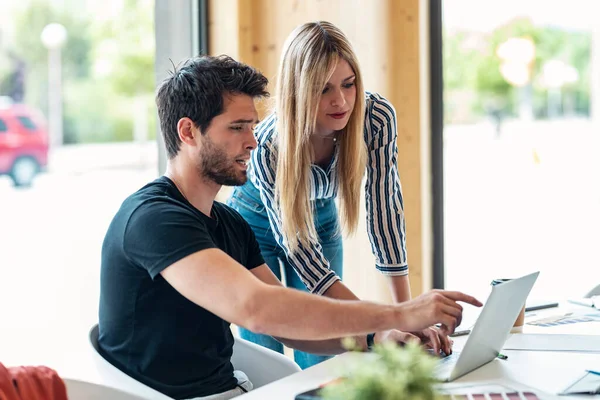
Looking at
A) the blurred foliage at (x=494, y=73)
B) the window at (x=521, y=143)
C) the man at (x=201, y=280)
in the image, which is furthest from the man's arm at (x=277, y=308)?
the blurred foliage at (x=494, y=73)

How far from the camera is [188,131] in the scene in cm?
179

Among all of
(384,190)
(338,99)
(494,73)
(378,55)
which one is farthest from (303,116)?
(494,73)

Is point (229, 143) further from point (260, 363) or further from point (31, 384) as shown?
point (31, 384)

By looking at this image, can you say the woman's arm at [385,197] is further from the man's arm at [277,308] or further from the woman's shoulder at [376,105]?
the man's arm at [277,308]

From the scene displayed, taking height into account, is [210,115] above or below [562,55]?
below

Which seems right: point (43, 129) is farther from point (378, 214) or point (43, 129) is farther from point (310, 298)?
point (310, 298)

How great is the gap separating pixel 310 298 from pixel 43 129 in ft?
5.80

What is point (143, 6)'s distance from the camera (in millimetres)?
3279

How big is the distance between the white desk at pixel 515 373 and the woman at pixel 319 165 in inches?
22.3

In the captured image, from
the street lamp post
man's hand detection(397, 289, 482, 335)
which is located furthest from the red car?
man's hand detection(397, 289, 482, 335)

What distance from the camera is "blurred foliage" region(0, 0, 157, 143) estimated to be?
2.80 meters

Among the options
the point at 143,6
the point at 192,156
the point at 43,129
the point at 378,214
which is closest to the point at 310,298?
the point at 192,156

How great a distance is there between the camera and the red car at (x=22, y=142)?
2.71 metres

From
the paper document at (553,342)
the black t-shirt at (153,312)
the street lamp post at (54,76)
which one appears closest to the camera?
the black t-shirt at (153,312)
